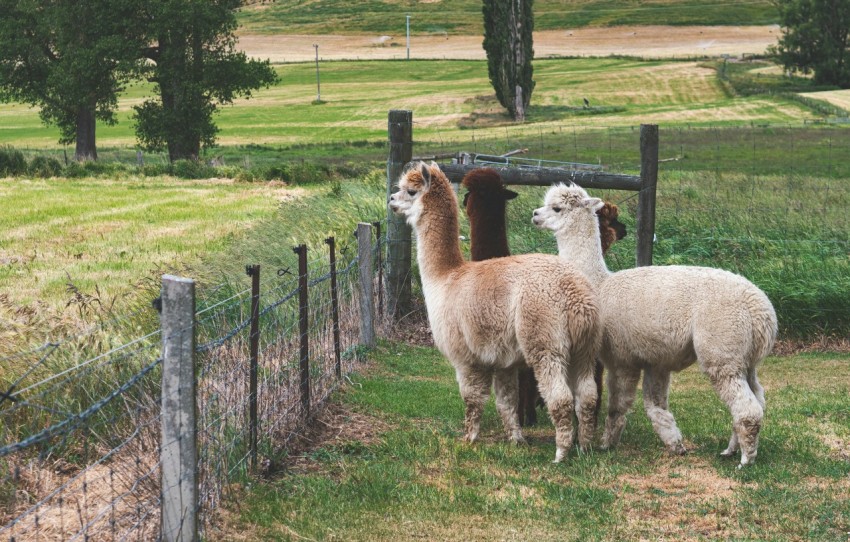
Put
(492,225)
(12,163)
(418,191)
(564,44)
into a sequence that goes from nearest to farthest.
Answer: (418,191) < (492,225) < (12,163) < (564,44)

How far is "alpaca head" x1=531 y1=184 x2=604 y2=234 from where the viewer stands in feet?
Answer: 27.9

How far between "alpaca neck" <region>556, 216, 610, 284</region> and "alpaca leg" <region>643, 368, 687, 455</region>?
0.97 m

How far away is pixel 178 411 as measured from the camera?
5.30 m

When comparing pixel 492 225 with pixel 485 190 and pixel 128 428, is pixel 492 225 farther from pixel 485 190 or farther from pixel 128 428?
pixel 128 428

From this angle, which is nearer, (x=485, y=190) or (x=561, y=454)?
(x=561, y=454)

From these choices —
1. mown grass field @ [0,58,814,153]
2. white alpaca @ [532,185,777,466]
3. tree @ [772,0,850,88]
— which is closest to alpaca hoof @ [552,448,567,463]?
white alpaca @ [532,185,777,466]

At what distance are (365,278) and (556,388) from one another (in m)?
4.45

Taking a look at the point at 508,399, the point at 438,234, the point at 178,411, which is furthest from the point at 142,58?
the point at 178,411

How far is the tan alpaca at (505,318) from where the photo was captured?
7.36 m

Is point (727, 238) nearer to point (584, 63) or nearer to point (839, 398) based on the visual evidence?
point (839, 398)

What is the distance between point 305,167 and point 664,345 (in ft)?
87.9

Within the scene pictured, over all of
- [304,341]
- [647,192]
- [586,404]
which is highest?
[647,192]

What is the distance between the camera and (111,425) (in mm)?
7035

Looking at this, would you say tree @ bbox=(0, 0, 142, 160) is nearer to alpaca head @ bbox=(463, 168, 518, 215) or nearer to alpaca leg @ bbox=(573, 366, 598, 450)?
alpaca head @ bbox=(463, 168, 518, 215)
